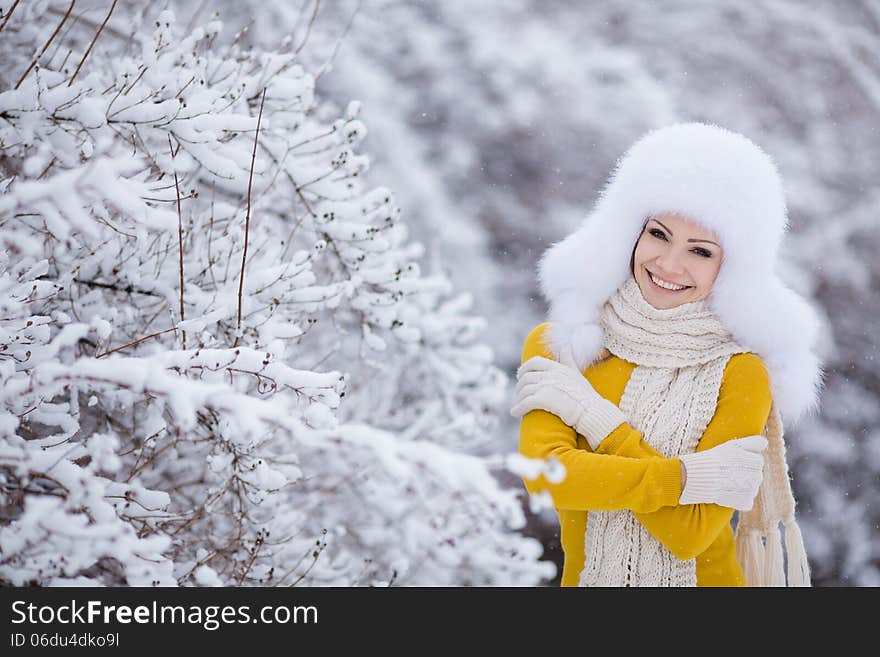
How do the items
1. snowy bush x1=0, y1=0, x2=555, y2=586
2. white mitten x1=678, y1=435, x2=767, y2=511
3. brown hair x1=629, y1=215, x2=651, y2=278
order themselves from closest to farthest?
snowy bush x1=0, y1=0, x2=555, y2=586
white mitten x1=678, y1=435, x2=767, y2=511
brown hair x1=629, y1=215, x2=651, y2=278

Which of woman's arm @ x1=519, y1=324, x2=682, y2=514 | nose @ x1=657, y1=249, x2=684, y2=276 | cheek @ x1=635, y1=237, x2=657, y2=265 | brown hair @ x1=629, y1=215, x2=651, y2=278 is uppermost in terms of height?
brown hair @ x1=629, y1=215, x2=651, y2=278

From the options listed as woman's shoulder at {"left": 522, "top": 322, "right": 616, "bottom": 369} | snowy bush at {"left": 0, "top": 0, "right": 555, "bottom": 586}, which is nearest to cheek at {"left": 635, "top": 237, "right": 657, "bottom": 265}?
woman's shoulder at {"left": 522, "top": 322, "right": 616, "bottom": 369}

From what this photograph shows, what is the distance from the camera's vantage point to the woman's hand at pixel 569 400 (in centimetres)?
160

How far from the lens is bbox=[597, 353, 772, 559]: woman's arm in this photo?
153cm

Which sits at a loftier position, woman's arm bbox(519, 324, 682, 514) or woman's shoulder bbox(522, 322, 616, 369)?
woman's shoulder bbox(522, 322, 616, 369)

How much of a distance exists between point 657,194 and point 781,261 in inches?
130

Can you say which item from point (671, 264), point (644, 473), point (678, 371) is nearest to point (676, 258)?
point (671, 264)

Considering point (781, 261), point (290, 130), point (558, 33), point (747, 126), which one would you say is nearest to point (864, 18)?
point (747, 126)

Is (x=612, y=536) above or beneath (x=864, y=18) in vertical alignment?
beneath

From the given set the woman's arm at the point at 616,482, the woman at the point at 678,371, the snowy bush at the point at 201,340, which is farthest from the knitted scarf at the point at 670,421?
the snowy bush at the point at 201,340

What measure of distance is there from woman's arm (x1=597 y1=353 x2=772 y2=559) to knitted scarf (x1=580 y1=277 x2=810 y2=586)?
0.02m

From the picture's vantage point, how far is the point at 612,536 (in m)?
1.67

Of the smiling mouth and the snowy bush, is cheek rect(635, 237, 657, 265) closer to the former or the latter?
the smiling mouth
